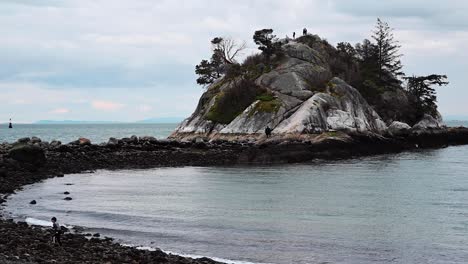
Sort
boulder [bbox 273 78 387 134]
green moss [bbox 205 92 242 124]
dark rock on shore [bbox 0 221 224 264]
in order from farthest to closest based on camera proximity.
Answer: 1. green moss [bbox 205 92 242 124]
2. boulder [bbox 273 78 387 134]
3. dark rock on shore [bbox 0 221 224 264]

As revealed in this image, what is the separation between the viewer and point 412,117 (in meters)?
90.3

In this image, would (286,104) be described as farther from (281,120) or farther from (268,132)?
(268,132)

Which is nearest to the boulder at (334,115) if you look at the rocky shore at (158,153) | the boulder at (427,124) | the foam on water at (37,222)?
the rocky shore at (158,153)

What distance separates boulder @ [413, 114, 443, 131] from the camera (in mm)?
87438

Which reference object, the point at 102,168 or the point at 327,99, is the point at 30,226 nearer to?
the point at 102,168

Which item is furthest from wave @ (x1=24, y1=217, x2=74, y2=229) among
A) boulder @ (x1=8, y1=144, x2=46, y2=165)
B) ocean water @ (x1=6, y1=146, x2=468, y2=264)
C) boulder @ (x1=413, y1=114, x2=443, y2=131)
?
boulder @ (x1=413, y1=114, x2=443, y2=131)

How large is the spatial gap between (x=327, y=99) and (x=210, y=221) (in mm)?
49280

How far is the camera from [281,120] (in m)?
70.3

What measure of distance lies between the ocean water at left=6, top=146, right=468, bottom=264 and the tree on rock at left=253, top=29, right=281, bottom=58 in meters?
38.8

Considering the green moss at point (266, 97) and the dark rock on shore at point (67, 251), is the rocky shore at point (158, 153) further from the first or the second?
the green moss at point (266, 97)

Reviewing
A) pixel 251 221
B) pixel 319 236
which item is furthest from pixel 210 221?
pixel 319 236

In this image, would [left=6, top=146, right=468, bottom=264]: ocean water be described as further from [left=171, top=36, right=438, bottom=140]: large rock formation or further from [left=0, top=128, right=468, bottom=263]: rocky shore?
[left=171, top=36, right=438, bottom=140]: large rock formation

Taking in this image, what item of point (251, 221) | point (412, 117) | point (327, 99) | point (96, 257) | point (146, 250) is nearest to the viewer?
point (96, 257)

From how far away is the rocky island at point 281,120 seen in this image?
181 ft
